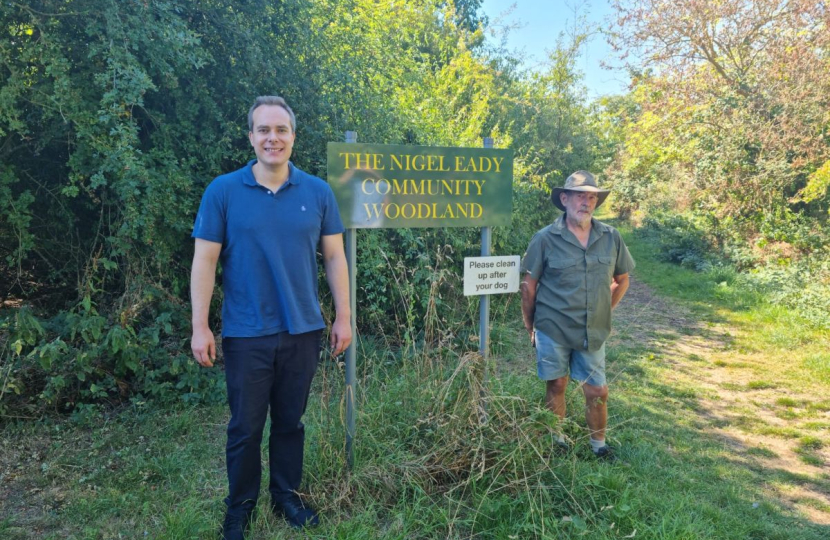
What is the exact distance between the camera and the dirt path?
366 cm

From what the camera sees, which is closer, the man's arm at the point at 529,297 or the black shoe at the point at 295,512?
the black shoe at the point at 295,512

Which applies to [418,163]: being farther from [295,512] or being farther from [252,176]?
[295,512]

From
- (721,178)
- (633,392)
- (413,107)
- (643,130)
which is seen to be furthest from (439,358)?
(643,130)

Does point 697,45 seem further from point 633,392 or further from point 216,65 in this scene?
point 216,65

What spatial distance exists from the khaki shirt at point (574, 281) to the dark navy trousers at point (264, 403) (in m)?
1.52

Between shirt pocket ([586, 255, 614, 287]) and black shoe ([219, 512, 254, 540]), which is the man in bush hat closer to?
shirt pocket ([586, 255, 614, 287])

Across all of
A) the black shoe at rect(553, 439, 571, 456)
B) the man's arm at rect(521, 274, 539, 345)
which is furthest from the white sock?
the man's arm at rect(521, 274, 539, 345)

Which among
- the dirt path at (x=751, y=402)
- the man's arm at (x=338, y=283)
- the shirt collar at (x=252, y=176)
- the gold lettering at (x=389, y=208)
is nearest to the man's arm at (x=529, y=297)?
the gold lettering at (x=389, y=208)

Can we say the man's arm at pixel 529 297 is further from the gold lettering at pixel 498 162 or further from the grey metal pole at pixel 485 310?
the gold lettering at pixel 498 162

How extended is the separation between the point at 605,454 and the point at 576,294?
109 cm

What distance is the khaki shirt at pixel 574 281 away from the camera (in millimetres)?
3400

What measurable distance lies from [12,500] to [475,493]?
262 centimetres

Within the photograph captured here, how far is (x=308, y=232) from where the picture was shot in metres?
2.64

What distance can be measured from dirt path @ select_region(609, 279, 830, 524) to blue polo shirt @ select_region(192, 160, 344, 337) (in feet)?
10.5
